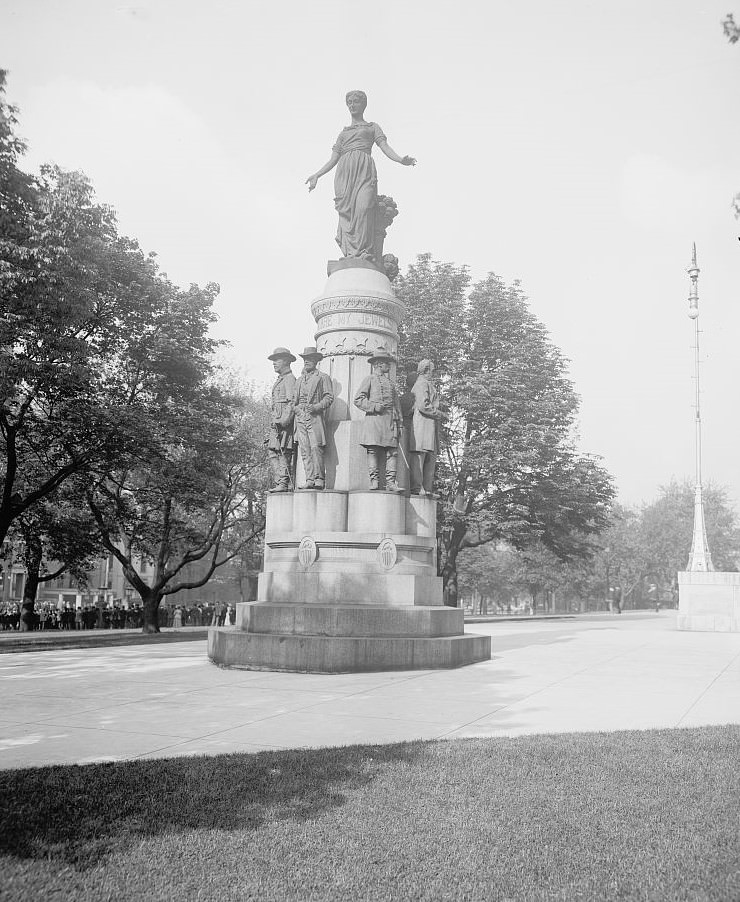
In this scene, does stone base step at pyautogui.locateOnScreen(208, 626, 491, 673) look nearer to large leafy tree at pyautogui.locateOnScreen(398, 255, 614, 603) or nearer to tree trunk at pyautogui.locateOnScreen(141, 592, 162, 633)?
tree trunk at pyautogui.locateOnScreen(141, 592, 162, 633)

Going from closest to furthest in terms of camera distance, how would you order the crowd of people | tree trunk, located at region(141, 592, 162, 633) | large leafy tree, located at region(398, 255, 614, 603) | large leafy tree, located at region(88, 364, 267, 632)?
1. large leafy tree, located at region(88, 364, 267, 632)
2. tree trunk, located at region(141, 592, 162, 633)
3. large leafy tree, located at region(398, 255, 614, 603)
4. the crowd of people

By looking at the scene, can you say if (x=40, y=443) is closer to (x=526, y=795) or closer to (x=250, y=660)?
(x=250, y=660)

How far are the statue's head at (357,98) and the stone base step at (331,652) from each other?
11.1 metres

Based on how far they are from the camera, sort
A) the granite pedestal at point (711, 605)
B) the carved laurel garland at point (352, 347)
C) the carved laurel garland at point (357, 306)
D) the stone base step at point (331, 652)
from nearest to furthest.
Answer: the stone base step at point (331, 652)
the carved laurel garland at point (352, 347)
the carved laurel garland at point (357, 306)
the granite pedestal at point (711, 605)

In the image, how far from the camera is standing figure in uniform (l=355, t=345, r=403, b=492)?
14.4 metres

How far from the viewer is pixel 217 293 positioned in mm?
28234

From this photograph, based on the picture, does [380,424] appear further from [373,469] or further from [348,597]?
[348,597]

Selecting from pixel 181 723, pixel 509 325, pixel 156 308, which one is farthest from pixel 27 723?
pixel 509 325

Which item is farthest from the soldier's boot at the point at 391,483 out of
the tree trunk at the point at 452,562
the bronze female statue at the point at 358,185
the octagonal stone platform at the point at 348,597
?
the tree trunk at the point at 452,562

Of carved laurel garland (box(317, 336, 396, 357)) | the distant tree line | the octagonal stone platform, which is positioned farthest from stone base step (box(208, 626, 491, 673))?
the distant tree line

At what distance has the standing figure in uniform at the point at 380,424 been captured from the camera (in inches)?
565

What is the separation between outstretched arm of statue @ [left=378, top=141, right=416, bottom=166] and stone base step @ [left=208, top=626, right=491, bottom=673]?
368 inches

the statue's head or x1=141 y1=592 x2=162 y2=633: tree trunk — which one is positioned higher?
the statue's head

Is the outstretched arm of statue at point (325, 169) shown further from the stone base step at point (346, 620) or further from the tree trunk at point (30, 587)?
the tree trunk at point (30, 587)
